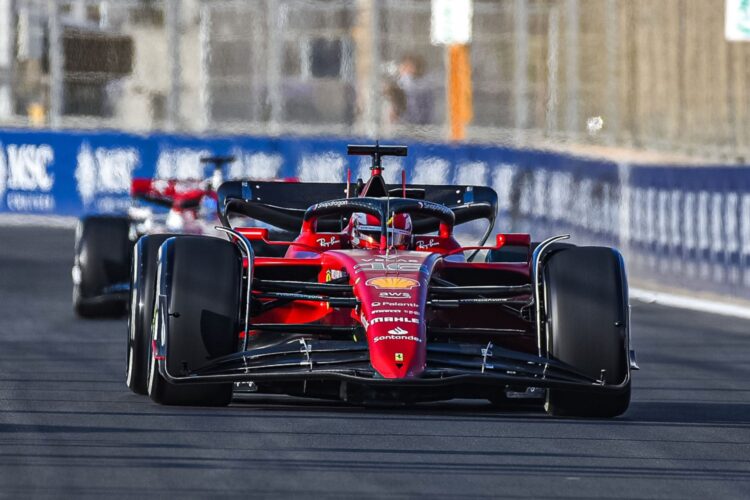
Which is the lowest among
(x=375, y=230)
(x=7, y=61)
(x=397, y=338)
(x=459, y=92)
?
(x=397, y=338)

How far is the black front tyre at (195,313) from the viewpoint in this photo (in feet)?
31.0

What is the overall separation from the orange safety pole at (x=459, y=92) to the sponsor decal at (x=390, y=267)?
65.8ft

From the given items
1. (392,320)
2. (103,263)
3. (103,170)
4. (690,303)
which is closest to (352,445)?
(392,320)

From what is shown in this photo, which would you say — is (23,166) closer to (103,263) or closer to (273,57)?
(273,57)

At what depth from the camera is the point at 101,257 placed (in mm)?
15297

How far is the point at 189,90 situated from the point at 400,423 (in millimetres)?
22001

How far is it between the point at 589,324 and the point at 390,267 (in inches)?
41.9

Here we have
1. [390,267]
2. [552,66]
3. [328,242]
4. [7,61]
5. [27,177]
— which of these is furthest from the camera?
[7,61]

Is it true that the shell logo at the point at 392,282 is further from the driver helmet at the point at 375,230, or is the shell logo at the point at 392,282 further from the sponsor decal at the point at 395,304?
the driver helmet at the point at 375,230

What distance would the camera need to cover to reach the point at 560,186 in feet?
73.6

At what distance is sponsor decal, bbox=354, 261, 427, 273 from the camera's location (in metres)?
9.81

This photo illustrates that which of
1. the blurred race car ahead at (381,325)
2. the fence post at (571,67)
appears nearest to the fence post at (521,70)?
the fence post at (571,67)

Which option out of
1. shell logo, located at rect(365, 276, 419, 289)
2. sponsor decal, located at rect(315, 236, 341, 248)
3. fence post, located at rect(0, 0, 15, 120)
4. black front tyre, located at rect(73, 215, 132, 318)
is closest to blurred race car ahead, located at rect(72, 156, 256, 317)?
black front tyre, located at rect(73, 215, 132, 318)

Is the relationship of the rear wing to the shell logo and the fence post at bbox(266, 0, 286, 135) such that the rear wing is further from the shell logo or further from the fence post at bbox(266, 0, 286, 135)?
the fence post at bbox(266, 0, 286, 135)
